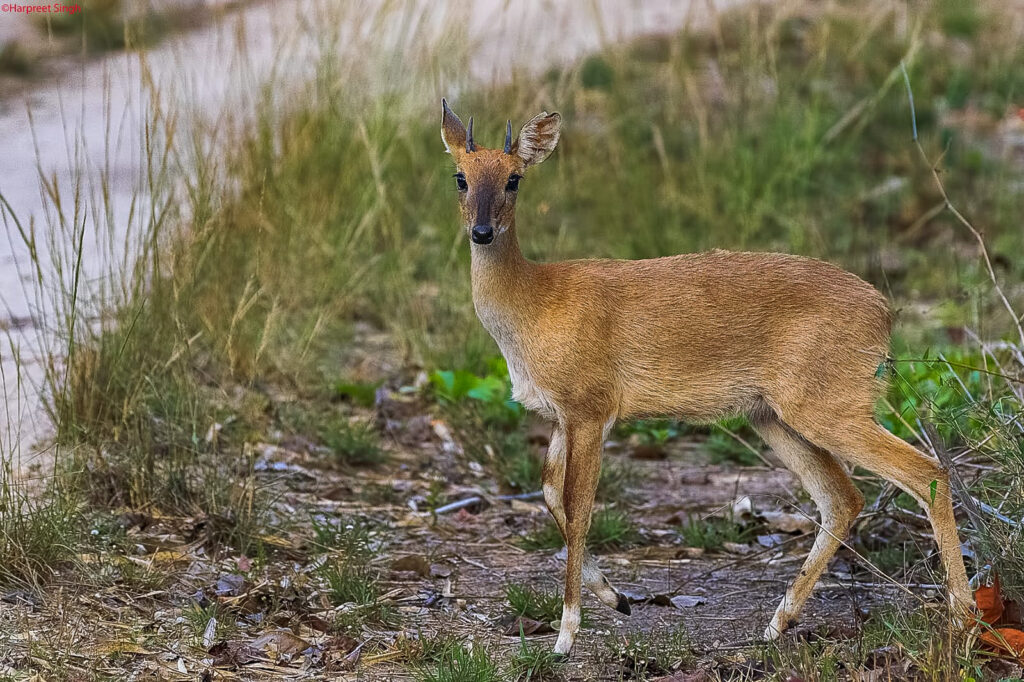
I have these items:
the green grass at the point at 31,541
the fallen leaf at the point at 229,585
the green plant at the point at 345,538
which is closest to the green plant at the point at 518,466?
the green plant at the point at 345,538

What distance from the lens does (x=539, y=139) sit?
15.7 ft

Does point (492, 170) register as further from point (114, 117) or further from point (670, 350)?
point (114, 117)

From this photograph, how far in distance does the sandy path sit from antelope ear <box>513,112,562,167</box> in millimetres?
1569

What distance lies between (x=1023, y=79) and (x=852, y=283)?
7595 mm

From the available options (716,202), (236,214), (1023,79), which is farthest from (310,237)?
(1023,79)

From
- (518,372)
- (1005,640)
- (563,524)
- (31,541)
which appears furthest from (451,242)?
(1005,640)

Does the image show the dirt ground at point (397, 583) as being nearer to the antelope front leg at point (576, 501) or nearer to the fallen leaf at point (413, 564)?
the fallen leaf at point (413, 564)

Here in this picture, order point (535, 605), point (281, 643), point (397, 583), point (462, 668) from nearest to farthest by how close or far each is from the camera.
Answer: point (462, 668) → point (281, 643) → point (535, 605) → point (397, 583)

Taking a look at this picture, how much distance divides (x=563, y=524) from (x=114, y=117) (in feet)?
20.3

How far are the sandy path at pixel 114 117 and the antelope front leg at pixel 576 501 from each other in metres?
1.90

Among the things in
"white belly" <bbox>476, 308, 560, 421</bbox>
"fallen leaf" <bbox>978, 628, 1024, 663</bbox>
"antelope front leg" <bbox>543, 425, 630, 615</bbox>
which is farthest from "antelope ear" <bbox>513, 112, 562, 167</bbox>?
"fallen leaf" <bbox>978, 628, 1024, 663</bbox>

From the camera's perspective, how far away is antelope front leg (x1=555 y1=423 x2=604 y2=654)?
4523 millimetres

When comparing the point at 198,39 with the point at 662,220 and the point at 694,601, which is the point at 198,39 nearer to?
the point at 662,220

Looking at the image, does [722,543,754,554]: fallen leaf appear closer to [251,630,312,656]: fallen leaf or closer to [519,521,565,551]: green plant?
[519,521,565,551]: green plant
